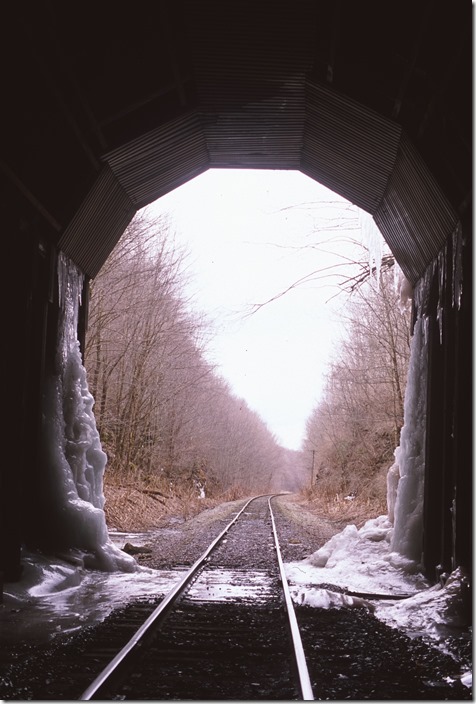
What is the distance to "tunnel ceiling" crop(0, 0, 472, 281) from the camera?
6566 millimetres

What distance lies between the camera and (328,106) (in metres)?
8.43

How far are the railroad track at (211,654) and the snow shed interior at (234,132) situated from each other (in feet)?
6.91

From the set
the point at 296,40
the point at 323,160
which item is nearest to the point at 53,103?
the point at 296,40

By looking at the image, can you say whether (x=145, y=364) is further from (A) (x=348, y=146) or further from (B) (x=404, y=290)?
(A) (x=348, y=146)

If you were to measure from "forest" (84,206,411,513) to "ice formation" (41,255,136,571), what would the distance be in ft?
15.9

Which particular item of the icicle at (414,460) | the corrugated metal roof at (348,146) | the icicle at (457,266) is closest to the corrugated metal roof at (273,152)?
the corrugated metal roof at (348,146)

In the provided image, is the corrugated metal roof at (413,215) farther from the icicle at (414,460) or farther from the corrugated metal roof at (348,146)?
the icicle at (414,460)

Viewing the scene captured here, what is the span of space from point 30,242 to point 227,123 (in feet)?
10.2

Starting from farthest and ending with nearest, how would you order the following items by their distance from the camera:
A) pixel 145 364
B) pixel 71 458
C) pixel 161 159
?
pixel 145 364 → pixel 71 458 → pixel 161 159

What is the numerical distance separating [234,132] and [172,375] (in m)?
18.4

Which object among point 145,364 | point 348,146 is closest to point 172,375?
point 145,364

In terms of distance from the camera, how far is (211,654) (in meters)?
5.55

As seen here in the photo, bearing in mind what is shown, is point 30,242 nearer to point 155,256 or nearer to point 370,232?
point 370,232

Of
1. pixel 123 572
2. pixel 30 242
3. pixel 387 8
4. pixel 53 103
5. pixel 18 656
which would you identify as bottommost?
pixel 18 656
